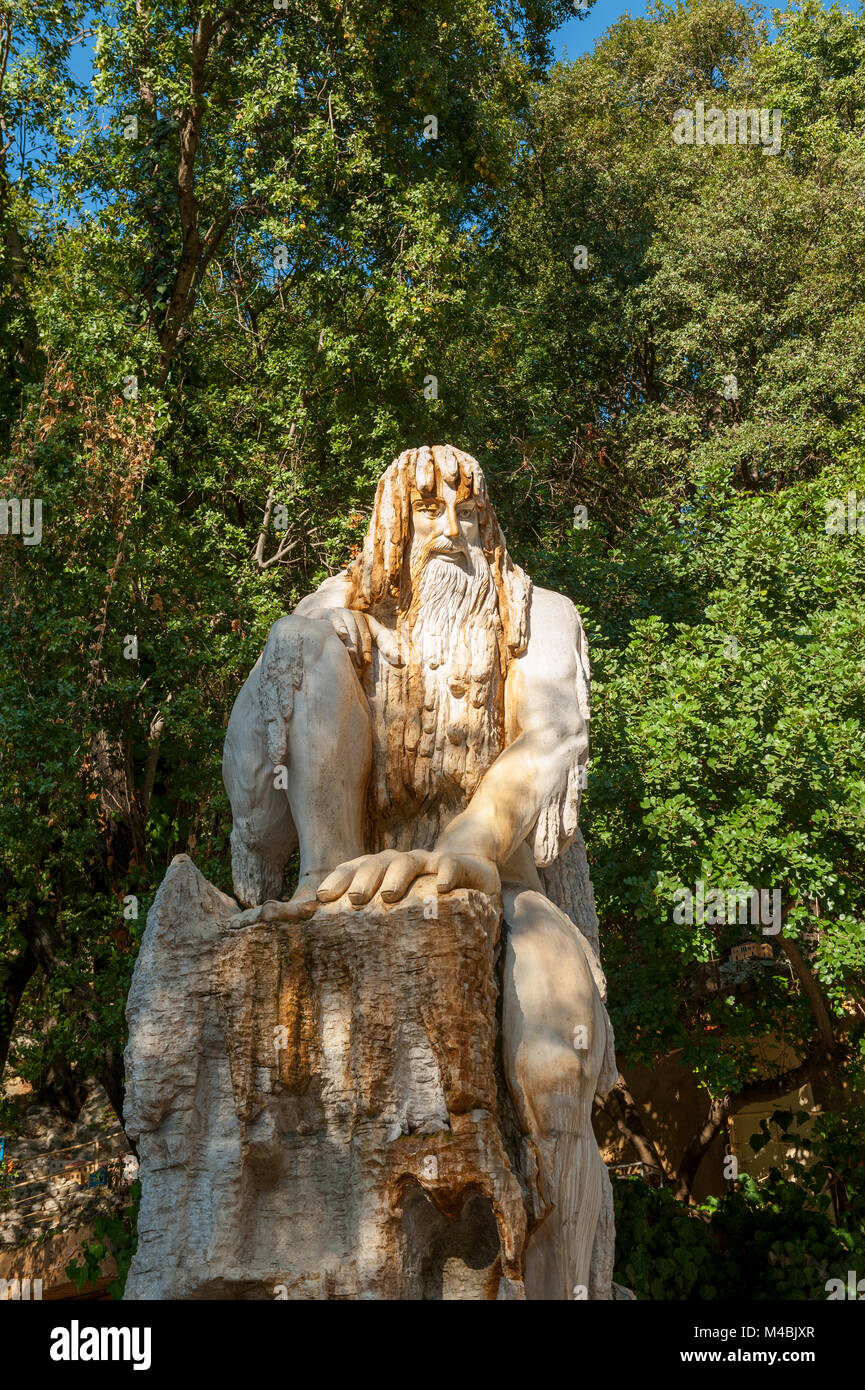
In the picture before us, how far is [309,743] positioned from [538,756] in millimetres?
563

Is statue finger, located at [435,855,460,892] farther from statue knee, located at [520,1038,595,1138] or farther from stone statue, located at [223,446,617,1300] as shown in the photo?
statue knee, located at [520,1038,595,1138]

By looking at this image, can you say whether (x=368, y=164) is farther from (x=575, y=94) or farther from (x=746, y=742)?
(x=575, y=94)

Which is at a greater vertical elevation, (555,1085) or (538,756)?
(538,756)

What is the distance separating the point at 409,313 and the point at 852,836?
545 centimetres

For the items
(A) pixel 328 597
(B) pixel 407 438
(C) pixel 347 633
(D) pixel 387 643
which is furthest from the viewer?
(B) pixel 407 438

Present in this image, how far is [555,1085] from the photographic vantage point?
2816 millimetres

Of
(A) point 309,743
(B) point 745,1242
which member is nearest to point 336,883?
(A) point 309,743

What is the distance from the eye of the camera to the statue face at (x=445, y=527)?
343 centimetres

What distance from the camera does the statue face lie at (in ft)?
11.2

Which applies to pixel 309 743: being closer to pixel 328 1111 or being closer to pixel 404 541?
pixel 404 541

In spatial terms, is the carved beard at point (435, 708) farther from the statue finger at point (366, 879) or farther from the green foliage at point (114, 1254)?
the green foliage at point (114, 1254)

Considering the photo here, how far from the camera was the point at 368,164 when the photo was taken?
10.8 meters

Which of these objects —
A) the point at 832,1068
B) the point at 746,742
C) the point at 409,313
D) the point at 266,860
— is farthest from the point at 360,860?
the point at 409,313

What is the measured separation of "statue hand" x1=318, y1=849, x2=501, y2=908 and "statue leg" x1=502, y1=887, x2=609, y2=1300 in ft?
0.72
